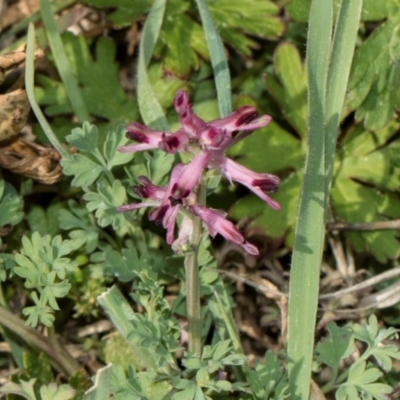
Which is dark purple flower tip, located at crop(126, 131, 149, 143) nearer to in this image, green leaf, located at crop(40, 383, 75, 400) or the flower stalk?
the flower stalk

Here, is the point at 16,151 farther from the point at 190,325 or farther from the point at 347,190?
the point at 347,190

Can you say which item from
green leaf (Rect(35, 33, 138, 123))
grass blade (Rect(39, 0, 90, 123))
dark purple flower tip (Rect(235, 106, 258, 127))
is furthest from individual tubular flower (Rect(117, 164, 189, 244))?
green leaf (Rect(35, 33, 138, 123))

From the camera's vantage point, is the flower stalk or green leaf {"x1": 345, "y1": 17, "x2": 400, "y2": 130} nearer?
the flower stalk

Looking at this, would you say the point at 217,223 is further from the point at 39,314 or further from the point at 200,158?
the point at 39,314

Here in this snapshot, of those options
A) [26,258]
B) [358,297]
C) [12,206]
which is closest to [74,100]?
[12,206]

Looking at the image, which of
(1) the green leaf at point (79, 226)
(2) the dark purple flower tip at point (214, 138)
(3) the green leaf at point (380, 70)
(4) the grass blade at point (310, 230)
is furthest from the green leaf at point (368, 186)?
(2) the dark purple flower tip at point (214, 138)

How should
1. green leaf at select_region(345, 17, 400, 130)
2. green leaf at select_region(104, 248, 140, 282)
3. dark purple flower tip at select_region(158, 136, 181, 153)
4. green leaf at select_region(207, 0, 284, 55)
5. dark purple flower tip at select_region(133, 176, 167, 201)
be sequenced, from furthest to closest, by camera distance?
green leaf at select_region(207, 0, 284, 55) → green leaf at select_region(345, 17, 400, 130) → green leaf at select_region(104, 248, 140, 282) → dark purple flower tip at select_region(133, 176, 167, 201) → dark purple flower tip at select_region(158, 136, 181, 153)
